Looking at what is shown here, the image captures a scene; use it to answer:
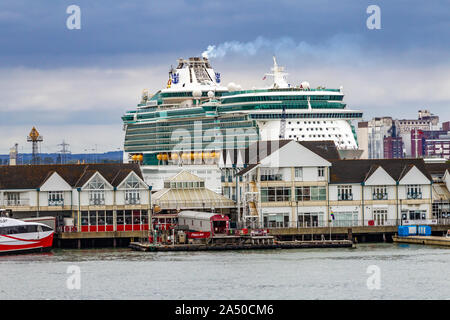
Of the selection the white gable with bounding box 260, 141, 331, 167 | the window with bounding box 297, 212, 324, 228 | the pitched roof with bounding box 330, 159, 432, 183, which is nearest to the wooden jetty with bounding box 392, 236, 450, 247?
the pitched roof with bounding box 330, 159, 432, 183

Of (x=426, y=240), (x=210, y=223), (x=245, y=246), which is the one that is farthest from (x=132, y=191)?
(x=426, y=240)

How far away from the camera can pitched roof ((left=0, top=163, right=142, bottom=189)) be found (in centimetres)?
8900

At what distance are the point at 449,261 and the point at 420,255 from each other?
4.26 meters

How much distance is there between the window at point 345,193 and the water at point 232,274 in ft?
24.5

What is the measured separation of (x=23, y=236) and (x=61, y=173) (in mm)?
9980

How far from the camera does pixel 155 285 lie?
6269 cm

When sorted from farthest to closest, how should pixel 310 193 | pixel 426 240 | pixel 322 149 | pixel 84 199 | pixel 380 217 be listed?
pixel 322 149
pixel 380 217
pixel 310 193
pixel 84 199
pixel 426 240

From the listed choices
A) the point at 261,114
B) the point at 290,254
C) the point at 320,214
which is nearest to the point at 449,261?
the point at 290,254

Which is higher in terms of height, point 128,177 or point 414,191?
point 128,177

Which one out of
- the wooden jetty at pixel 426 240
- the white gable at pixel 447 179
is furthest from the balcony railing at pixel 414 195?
the white gable at pixel 447 179

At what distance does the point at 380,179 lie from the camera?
300 ft

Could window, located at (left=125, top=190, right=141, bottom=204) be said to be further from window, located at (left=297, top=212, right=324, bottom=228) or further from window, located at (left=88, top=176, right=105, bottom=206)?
window, located at (left=297, top=212, right=324, bottom=228)

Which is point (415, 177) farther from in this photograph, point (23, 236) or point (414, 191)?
point (23, 236)
